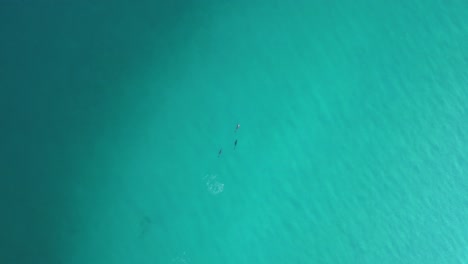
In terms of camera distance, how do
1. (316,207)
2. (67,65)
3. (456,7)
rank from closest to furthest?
(67,65) → (316,207) → (456,7)

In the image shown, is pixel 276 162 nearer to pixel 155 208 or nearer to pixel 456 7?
pixel 155 208

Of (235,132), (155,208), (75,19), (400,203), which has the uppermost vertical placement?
(75,19)

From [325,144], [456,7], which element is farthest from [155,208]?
[456,7]

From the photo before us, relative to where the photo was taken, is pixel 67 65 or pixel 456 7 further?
pixel 456 7

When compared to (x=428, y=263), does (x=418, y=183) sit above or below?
above
